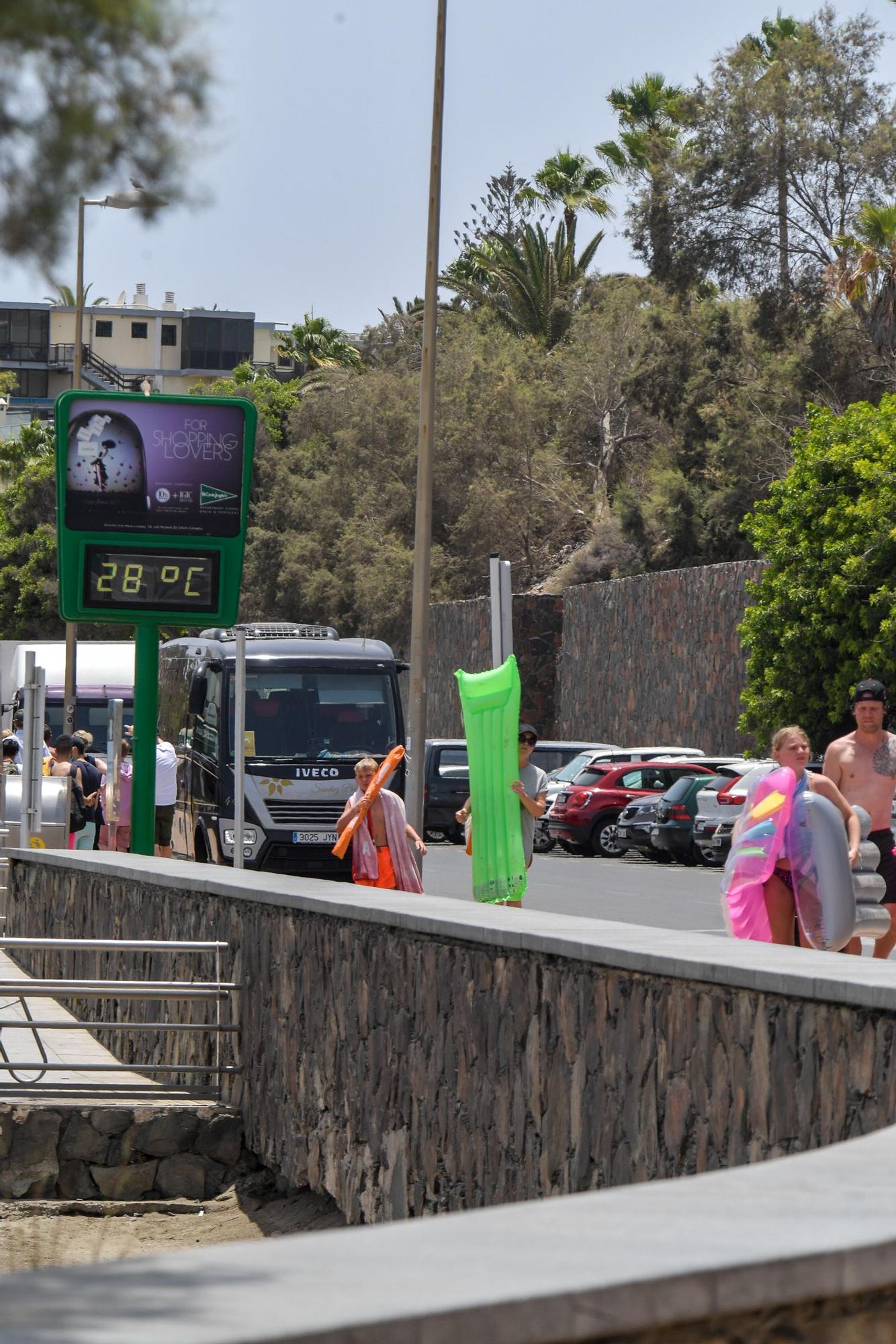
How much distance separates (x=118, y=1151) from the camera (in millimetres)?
10234

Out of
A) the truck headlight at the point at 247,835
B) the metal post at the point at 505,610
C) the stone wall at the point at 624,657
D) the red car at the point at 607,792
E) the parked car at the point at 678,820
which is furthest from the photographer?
the stone wall at the point at 624,657

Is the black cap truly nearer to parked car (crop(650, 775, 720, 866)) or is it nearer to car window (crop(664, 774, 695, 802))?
parked car (crop(650, 775, 720, 866))

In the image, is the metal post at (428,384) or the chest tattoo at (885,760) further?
the metal post at (428,384)

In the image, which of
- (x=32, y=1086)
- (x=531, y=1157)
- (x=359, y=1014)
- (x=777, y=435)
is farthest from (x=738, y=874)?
(x=777, y=435)

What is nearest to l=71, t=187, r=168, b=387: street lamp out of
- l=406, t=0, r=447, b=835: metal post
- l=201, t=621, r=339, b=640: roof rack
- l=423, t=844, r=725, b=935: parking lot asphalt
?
l=423, t=844, r=725, b=935: parking lot asphalt

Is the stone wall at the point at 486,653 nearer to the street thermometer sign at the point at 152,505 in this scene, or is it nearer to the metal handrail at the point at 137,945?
the street thermometer sign at the point at 152,505

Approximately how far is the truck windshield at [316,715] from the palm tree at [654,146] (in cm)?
3043

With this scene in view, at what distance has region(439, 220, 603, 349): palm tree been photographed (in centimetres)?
6956

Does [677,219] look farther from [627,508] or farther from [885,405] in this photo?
[885,405]

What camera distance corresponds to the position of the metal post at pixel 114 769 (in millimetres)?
20469

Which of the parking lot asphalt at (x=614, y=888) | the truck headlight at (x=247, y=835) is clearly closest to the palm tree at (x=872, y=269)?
the parking lot asphalt at (x=614, y=888)

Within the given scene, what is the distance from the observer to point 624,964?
631 cm

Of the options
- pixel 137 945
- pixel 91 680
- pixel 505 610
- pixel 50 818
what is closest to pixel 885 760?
pixel 137 945

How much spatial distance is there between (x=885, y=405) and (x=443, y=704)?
22.1 meters
